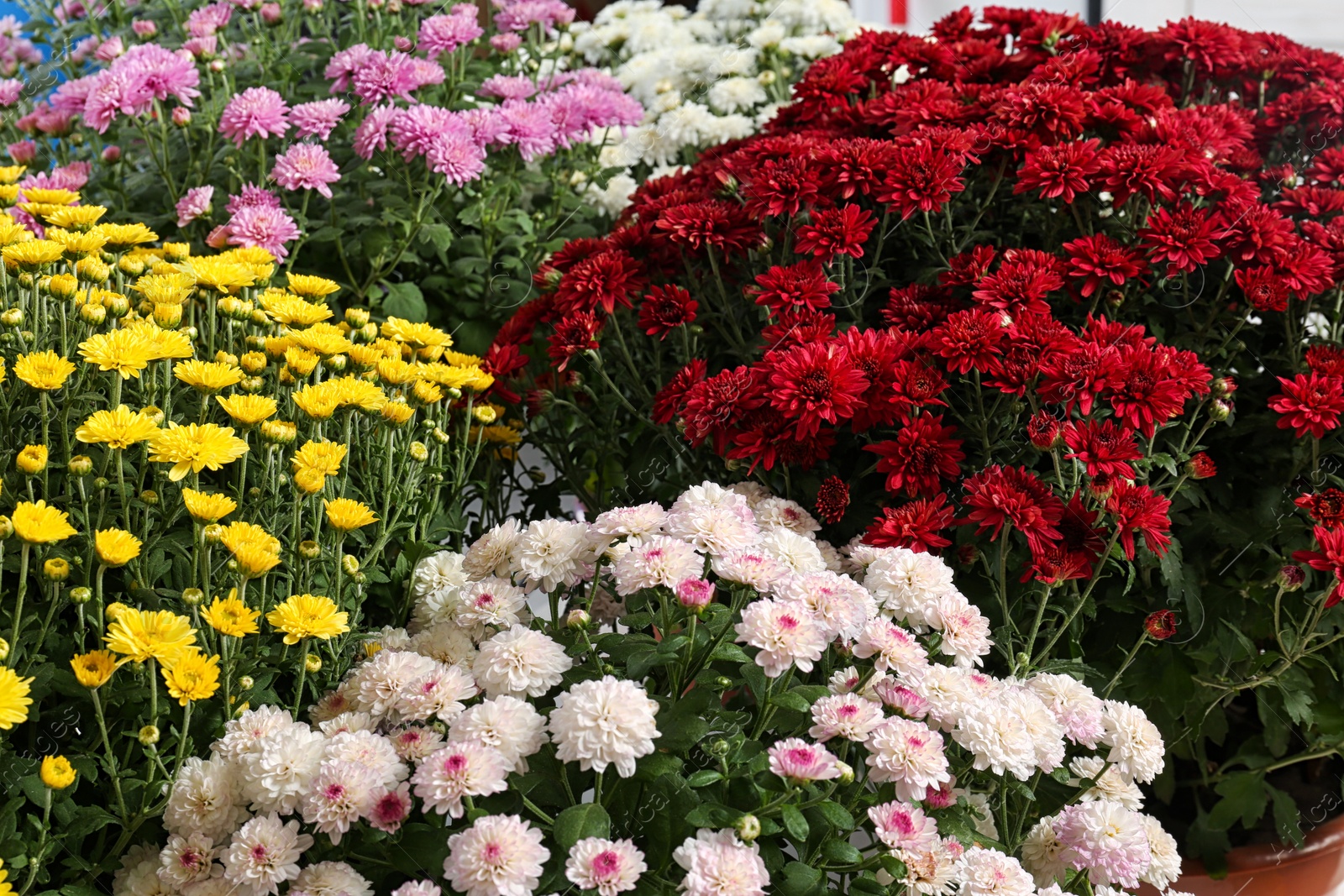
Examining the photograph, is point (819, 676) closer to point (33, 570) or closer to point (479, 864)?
point (479, 864)

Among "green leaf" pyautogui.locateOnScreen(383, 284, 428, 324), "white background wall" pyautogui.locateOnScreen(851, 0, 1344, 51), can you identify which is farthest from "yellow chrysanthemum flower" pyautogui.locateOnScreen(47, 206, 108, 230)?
"white background wall" pyautogui.locateOnScreen(851, 0, 1344, 51)

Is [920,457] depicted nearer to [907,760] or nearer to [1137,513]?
[1137,513]

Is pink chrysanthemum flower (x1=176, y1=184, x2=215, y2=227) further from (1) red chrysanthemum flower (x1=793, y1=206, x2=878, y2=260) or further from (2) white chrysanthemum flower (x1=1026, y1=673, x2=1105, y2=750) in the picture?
(2) white chrysanthemum flower (x1=1026, y1=673, x2=1105, y2=750)

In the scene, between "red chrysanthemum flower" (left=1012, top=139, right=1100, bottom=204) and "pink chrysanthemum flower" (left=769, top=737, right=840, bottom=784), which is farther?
"red chrysanthemum flower" (left=1012, top=139, right=1100, bottom=204)

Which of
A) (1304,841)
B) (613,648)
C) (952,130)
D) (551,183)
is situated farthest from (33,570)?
(1304,841)

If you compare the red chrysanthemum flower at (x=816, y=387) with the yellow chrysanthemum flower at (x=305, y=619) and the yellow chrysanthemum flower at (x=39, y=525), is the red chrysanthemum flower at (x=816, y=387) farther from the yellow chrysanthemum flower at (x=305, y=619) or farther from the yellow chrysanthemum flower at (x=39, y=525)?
the yellow chrysanthemum flower at (x=39, y=525)

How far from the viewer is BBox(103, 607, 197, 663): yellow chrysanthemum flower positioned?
0.89m

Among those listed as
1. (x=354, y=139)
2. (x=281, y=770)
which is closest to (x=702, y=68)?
(x=354, y=139)

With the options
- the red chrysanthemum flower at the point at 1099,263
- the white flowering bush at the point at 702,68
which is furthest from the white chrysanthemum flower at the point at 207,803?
the white flowering bush at the point at 702,68

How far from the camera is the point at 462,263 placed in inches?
75.5

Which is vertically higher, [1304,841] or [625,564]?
[625,564]

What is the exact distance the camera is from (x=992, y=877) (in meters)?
0.91

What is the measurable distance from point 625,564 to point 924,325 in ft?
1.90

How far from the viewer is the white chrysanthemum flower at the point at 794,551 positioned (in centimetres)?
111
